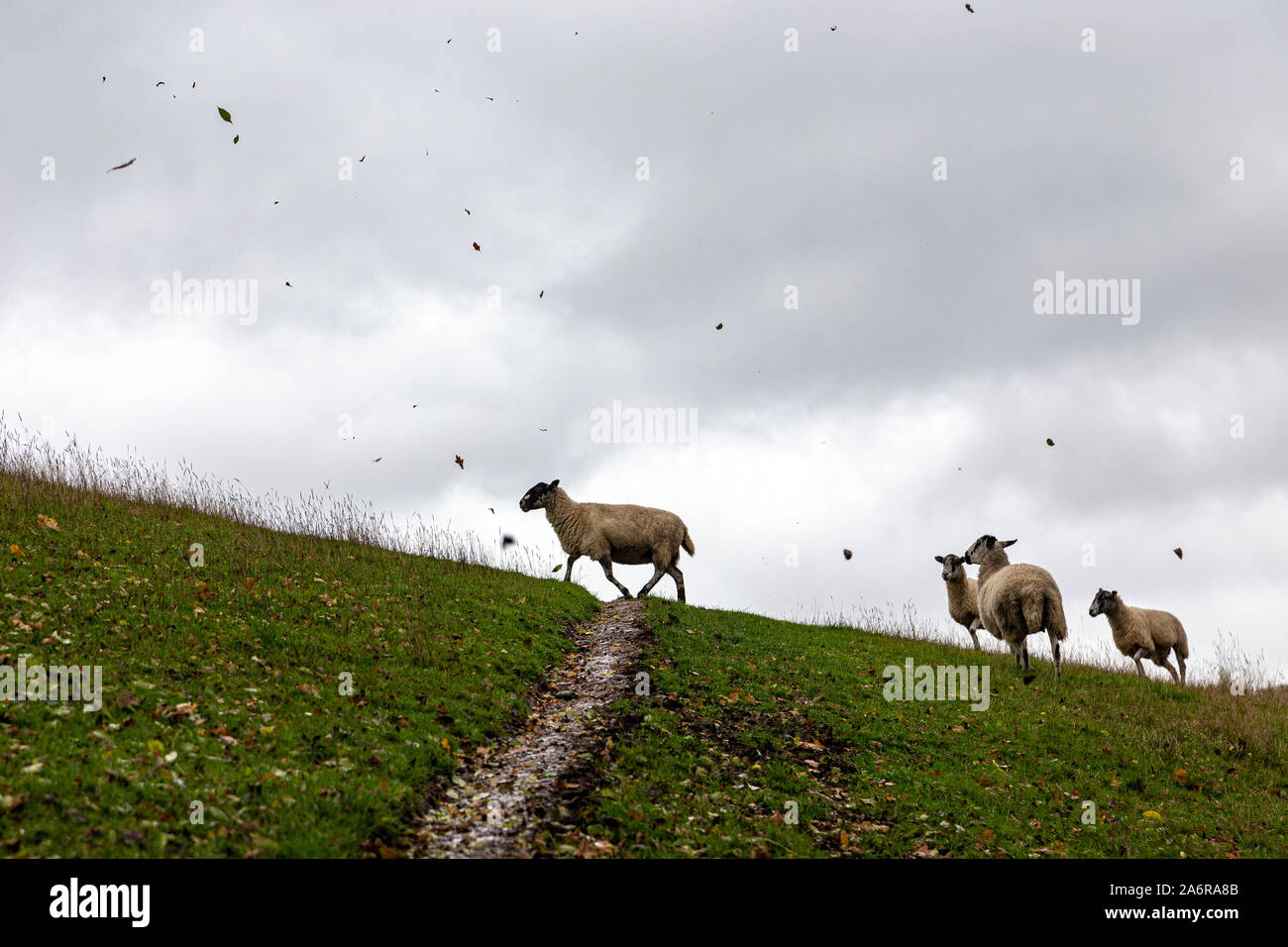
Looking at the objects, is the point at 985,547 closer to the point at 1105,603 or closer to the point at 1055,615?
the point at 1055,615

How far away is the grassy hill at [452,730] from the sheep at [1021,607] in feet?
3.06

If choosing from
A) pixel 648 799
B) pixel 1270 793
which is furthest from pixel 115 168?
pixel 1270 793

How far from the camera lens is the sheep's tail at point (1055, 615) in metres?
20.1

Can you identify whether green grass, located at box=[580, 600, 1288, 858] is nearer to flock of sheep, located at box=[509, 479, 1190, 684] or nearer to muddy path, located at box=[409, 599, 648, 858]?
muddy path, located at box=[409, 599, 648, 858]

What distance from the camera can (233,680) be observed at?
480 inches

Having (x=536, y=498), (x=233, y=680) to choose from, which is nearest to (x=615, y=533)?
(x=536, y=498)

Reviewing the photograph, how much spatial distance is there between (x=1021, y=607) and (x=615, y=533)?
11411 millimetres

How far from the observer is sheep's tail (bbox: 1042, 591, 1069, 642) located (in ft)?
66.0

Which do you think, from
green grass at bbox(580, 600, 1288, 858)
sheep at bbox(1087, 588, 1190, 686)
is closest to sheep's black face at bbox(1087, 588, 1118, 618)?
sheep at bbox(1087, 588, 1190, 686)

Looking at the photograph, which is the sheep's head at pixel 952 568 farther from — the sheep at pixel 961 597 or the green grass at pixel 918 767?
the green grass at pixel 918 767

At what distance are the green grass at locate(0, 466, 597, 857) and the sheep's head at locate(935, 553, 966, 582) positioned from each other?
36.5 ft

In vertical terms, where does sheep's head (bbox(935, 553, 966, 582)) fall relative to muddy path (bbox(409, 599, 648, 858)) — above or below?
above

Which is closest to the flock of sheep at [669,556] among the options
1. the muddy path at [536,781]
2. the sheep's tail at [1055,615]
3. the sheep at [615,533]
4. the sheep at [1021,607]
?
the sheep at [615,533]

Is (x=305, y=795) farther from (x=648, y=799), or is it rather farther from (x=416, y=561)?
(x=416, y=561)
